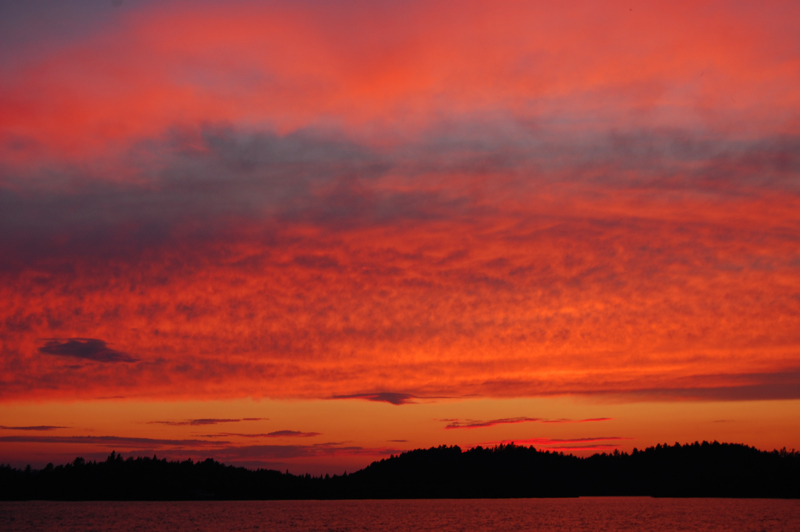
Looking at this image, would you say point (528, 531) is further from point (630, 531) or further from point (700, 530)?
point (700, 530)

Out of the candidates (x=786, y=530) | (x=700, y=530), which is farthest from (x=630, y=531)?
(x=786, y=530)

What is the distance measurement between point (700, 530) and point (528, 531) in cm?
5379

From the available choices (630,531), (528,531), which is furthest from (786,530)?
(528,531)

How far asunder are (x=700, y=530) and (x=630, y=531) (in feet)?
71.5

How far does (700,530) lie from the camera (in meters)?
196

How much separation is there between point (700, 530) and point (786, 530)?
25.2 m

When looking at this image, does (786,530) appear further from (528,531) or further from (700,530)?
(528,531)

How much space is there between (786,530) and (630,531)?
4688 cm

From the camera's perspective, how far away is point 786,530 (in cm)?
19275

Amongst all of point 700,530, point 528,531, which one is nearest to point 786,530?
point 700,530

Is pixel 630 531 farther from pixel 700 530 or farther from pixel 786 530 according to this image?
pixel 786 530

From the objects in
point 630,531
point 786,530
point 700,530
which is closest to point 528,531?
point 630,531

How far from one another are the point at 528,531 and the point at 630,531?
32018mm

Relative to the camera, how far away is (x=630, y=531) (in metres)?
198
